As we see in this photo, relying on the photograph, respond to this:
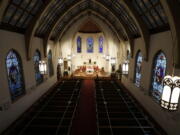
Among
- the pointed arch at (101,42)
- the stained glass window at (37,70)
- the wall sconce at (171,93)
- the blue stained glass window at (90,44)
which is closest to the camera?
the wall sconce at (171,93)

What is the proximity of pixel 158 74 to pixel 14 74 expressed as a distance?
904cm

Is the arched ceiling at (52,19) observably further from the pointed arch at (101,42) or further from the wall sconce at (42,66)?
the pointed arch at (101,42)

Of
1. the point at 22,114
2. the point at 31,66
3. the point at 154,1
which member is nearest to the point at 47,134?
the point at 22,114

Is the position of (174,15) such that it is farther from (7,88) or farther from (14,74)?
(14,74)

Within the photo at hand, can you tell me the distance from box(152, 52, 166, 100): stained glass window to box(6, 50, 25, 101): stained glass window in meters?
8.87

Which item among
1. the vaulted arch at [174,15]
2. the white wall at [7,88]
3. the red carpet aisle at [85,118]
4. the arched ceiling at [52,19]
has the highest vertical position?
the arched ceiling at [52,19]

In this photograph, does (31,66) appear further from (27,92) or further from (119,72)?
(119,72)

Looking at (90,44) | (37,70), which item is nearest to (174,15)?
(37,70)

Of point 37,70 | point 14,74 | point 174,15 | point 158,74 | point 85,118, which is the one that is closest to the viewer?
point 174,15

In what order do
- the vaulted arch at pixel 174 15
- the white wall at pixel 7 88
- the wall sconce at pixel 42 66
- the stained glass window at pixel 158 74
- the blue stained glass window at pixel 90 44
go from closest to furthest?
1. the vaulted arch at pixel 174 15
2. the white wall at pixel 7 88
3. the stained glass window at pixel 158 74
4. the wall sconce at pixel 42 66
5. the blue stained glass window at pixel 90 44

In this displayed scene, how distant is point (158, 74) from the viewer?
8.72m

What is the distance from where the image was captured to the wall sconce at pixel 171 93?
3762 mm

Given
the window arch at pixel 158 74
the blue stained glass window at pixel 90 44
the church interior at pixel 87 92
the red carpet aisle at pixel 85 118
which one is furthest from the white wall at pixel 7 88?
the blue stained glass window at pixel 90 44

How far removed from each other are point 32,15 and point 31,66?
377 cm
